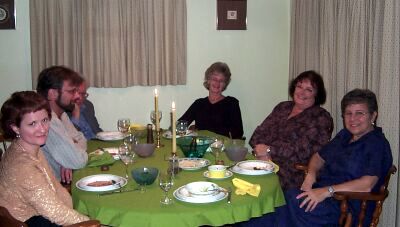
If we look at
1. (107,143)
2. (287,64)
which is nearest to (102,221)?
(107,143)

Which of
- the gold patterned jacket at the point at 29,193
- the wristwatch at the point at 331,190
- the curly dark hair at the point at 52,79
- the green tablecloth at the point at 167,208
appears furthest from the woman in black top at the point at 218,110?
the gold patterned jacket at the point at 29,193

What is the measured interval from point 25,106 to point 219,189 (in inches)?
39.5

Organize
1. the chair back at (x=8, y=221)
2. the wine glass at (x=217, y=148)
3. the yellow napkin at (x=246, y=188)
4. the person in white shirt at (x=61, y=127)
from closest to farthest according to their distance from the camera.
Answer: the chair back at (x=8, y=221) < the yellow napkin at (x=246, y=188) < the person in white shirt at (x=61, y=127) < the wine glass at (x=217, y=148)

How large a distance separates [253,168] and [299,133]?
0.89m

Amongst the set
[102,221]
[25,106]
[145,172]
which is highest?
[25,106]

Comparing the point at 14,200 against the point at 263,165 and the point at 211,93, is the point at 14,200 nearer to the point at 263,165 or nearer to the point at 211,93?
the point at 263,165

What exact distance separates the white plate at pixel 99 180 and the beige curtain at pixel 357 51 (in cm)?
203

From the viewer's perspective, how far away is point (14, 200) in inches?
77.8

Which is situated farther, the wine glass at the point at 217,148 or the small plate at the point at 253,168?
the wine glass at the point at 217,148

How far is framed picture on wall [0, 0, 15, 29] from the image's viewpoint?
12.6 ft

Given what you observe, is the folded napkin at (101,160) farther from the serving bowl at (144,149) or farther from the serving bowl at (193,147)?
the serving bowl at (193,147)

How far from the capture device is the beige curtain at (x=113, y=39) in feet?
12.8

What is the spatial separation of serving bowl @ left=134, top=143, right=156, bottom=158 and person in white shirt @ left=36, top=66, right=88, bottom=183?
32 cm

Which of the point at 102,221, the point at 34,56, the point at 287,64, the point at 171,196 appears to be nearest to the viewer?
the point at 102,221
